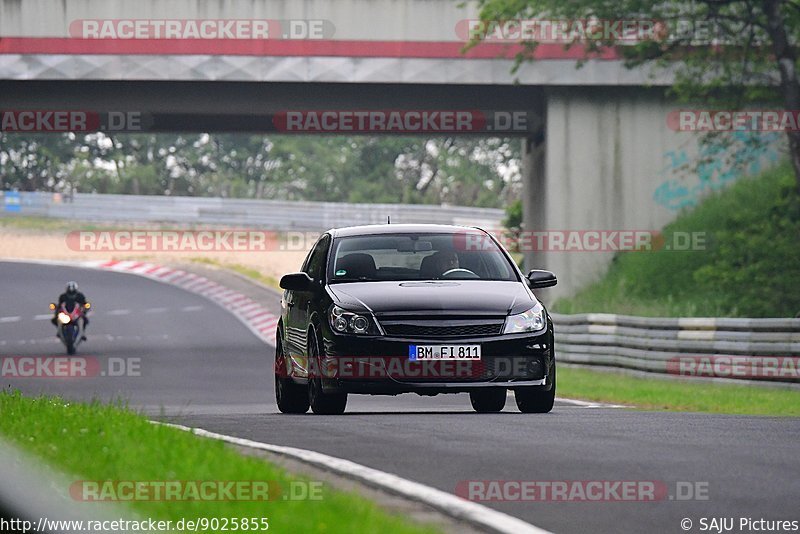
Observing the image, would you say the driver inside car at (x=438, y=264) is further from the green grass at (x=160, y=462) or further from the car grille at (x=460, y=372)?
the green grass at (x=160, y=462)

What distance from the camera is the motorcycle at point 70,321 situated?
3055cm

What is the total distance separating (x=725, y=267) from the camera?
29625 millimetres

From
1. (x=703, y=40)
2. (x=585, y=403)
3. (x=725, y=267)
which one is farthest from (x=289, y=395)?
(x=703, y=40)

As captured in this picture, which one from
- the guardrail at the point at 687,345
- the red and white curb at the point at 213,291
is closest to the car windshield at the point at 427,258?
the guardrail at the point at 687,345

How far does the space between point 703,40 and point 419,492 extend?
25.9m

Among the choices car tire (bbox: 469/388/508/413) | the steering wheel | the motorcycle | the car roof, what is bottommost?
the motorcycle

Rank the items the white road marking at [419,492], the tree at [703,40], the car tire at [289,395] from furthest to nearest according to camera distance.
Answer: the tree at [703,40], the car tire at [289,395], the white road marking at [419,492]

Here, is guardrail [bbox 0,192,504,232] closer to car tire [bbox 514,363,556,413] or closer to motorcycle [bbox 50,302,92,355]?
motorcycle [bbox 50,302,92,355]


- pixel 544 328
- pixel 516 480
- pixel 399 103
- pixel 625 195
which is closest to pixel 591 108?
pixel 625 195

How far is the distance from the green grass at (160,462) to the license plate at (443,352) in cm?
239

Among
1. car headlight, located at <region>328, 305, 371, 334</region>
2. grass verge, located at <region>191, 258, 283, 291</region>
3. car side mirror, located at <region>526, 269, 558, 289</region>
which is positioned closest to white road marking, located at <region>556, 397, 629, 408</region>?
car side mirror, located at <region>526, 269, 558, 289</region>

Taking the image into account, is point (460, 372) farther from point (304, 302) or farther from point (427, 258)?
point (304, 302)

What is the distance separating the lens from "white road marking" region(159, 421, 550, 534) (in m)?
6.05

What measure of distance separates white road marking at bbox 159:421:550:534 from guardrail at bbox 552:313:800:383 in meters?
13.0
